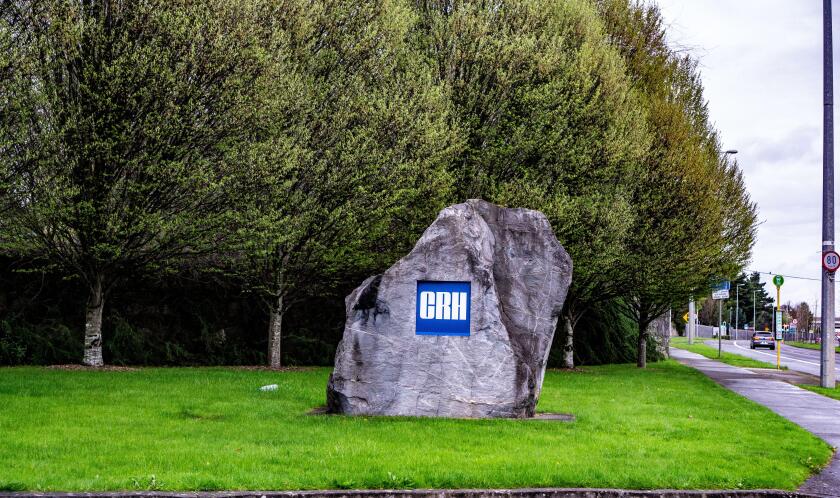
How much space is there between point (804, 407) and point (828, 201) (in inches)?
272

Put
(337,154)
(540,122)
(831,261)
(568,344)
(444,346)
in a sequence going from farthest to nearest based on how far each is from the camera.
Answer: (568,344)
(540,122)
(337,154)
(831,261)
(444,346)

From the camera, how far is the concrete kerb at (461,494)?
21.4 feet

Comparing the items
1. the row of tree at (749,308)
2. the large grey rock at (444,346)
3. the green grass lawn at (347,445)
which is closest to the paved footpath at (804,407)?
the green grass lawn at (347,445)

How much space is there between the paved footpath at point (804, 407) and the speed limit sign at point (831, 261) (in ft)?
10.2

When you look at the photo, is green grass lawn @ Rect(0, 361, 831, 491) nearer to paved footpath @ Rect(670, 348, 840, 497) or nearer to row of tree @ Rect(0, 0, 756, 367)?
paved footpath @ Rect(670, 348, 840, 497)

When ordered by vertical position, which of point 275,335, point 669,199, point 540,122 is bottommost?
point 275,335

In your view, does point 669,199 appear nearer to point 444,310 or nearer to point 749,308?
point 444,310

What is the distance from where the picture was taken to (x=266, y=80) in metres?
19.1

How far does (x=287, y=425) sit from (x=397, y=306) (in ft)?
8.15

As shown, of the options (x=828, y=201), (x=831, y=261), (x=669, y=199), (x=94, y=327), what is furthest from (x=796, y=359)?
(x=94, y=327)

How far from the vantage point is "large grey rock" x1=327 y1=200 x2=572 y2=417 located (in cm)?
1159

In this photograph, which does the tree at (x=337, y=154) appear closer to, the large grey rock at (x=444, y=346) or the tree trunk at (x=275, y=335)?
the tree trunk at (x=275, y=335)

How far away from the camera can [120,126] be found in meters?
17.6

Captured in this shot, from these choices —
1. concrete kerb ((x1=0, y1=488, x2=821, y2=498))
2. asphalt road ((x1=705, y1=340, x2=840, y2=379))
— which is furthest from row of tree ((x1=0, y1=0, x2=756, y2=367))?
concrete kerb ((x1=0, y1=488, x2=821, y2=498))
